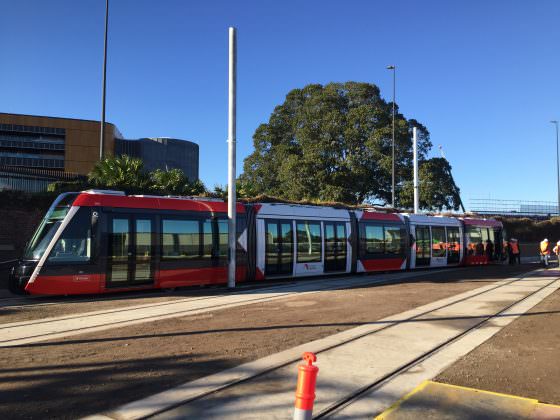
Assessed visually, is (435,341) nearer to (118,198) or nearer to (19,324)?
(19,324)

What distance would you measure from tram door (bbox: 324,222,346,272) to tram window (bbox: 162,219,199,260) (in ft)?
18.4

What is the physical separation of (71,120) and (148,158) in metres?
14.7

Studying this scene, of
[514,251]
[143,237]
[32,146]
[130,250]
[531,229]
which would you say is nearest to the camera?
[130,250]

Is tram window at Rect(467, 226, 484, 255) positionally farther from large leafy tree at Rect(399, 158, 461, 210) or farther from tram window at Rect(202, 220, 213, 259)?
tram window at Rect(202, 220, 213, 259)

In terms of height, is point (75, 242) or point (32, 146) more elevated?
point (32, 146)

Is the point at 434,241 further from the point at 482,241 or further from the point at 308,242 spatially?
the point at 308,242

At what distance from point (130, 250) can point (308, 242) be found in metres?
6.85

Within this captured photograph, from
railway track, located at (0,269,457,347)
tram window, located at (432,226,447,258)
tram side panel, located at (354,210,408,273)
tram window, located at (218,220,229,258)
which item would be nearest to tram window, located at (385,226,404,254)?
tram side panel, located at (354,210,408,273)

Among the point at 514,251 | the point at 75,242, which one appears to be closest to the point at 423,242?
the point at 514,251

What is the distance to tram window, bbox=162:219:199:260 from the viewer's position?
13.9 meters

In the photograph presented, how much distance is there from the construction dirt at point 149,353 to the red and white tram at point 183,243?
363cm

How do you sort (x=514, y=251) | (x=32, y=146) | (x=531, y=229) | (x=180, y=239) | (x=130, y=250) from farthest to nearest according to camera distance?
(x=32, y=146) < (x=531, y=229) < (x=514, y=251) < (x=180, y=239) < (x=130, y=250)

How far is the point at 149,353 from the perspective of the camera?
22.7 feet

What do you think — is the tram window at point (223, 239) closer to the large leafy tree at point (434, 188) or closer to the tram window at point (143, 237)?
the tram window at point (143, 237)
